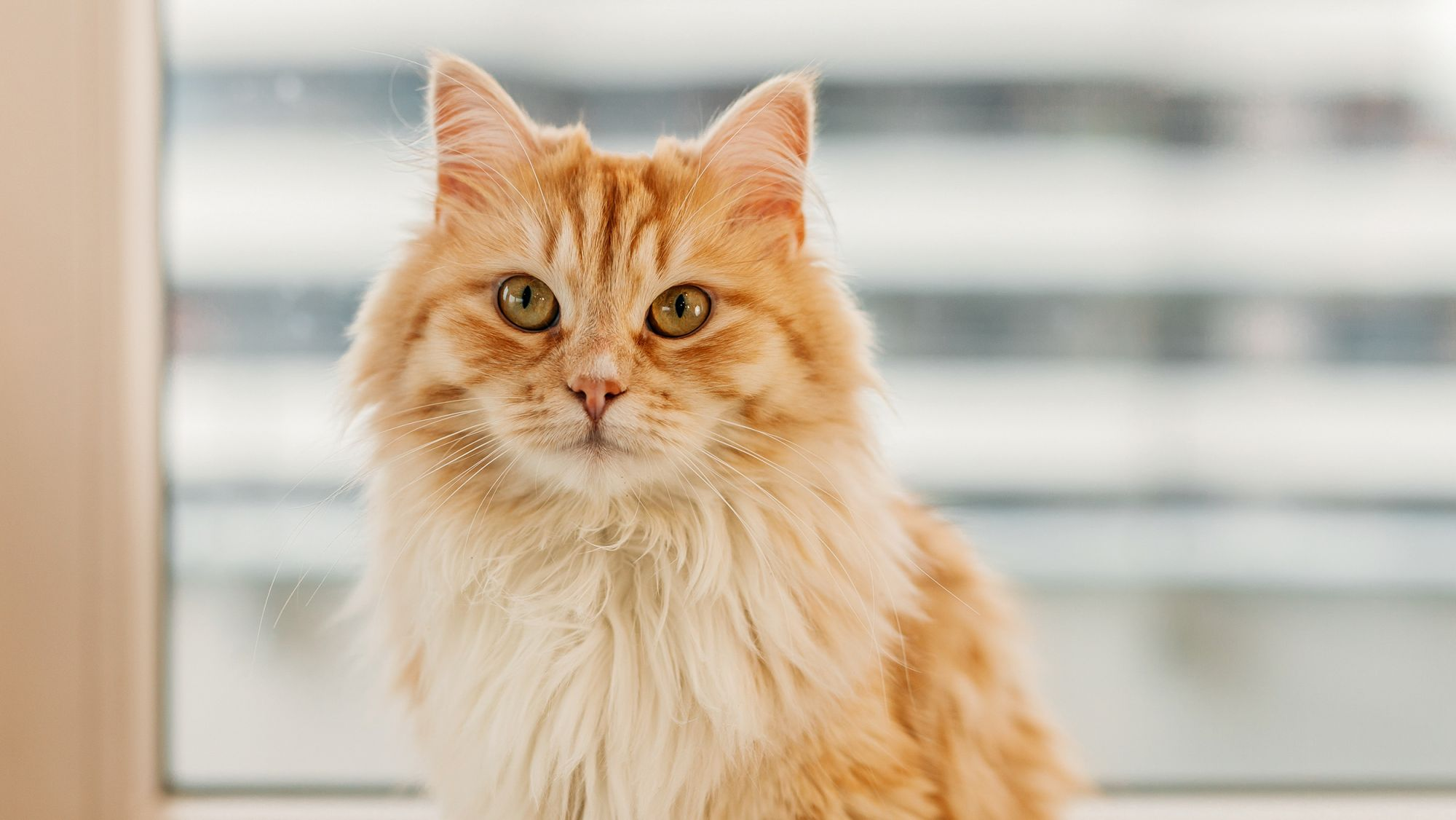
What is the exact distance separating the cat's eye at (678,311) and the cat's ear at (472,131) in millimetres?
227

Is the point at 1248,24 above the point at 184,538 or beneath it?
above

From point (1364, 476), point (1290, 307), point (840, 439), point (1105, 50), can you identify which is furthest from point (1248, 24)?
point (840, 439)

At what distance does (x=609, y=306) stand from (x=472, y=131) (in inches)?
11.3

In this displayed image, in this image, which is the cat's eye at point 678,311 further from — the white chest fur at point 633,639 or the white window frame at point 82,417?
the white window frame at point 82,417

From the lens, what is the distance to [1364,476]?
1.86 meters

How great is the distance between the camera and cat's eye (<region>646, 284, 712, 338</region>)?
1086mm

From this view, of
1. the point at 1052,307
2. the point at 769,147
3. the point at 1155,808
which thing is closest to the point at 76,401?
the point at 769,147

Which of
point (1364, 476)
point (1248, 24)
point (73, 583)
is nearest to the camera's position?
point (73, 583)

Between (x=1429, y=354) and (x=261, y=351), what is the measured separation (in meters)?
2.07

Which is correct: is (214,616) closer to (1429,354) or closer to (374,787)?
(374,787)

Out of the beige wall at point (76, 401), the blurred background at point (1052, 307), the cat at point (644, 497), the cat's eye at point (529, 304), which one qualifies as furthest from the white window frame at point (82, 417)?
the cat's eye at point (529, 304)

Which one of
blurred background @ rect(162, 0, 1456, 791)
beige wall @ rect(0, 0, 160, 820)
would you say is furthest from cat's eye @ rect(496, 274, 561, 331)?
beige wall @ rect(0, 0, 160, 820)

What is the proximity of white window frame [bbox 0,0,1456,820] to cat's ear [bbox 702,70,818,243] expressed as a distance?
976 millimetres

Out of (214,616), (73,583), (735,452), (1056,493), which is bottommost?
(214,616)
